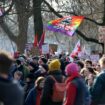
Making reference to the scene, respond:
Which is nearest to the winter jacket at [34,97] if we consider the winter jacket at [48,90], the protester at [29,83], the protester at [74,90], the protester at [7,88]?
the winter jacket at [48,90]

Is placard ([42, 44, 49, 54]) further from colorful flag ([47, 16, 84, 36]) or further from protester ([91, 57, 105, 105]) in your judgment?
protester ([91, 57, 105, 105])

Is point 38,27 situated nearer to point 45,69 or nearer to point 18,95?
point 45,69

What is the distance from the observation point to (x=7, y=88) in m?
5.41

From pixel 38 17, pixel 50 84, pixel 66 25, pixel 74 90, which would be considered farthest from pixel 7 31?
pixel 74 90

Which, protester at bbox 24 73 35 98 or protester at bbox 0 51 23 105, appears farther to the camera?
protester at bbox 24 73 35 98

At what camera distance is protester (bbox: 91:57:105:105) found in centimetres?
947

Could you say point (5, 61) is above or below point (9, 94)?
above

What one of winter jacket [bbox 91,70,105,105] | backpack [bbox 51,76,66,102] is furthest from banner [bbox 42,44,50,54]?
backpack [bbox 51,76,66,102]

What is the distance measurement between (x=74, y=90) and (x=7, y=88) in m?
3.59

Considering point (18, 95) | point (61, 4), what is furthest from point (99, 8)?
point (18, 95)

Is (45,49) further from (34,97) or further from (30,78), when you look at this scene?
→ (34,97)

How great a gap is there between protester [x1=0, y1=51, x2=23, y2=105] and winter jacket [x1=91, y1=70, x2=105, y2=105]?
161 inches

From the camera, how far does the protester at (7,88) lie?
540cm

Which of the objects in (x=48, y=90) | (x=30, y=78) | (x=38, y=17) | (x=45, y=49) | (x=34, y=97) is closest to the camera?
(x=48, y=90)
